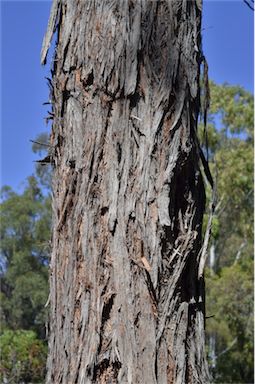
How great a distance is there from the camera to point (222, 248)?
84.8 feet

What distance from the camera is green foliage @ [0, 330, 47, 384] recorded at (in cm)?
957

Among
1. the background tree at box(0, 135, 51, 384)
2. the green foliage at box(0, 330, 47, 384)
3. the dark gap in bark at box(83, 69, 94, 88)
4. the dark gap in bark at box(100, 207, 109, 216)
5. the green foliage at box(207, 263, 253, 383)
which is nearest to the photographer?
the dark gap in bark at box(100, 207, 109, 216)

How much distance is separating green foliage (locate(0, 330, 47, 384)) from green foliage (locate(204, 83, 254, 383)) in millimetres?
8465

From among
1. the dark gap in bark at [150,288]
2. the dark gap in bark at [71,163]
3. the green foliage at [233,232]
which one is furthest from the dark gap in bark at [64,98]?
the green foliage at [233,232]

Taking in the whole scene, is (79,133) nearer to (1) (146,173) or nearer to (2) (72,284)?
(1) (146,173)

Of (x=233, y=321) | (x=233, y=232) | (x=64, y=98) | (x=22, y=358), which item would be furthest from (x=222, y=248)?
(x=64, y=98)

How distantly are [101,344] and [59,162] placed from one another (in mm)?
651

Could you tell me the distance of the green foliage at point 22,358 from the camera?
31.4 feet

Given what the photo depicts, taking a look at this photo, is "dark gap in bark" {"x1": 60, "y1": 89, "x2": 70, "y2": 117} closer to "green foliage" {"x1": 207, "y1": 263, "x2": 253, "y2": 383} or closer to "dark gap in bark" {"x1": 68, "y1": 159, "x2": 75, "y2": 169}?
"dark gap in bark" {"x1": 68, "y1": 159, "x2": 75, "y2": 169}

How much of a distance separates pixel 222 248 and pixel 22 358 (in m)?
16.5

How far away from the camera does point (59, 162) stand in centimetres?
226

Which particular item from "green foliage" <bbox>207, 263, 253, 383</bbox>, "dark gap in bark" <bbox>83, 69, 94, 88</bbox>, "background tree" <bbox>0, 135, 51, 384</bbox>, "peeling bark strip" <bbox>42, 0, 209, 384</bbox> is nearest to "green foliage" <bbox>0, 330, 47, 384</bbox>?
"peeling bark strip" <bbox>42, 0, 209, 384</bbox>

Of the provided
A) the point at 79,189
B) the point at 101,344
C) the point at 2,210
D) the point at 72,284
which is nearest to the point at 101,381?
the point at 101,344

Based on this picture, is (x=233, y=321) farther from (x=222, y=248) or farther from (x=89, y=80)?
(x=89, y=80)
